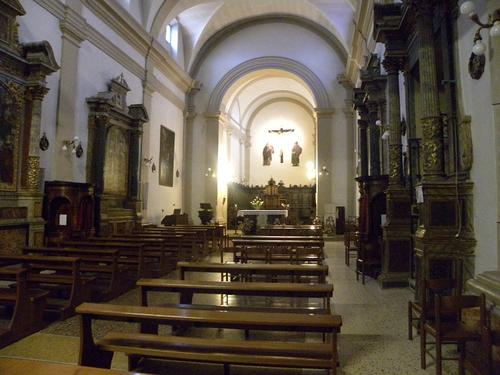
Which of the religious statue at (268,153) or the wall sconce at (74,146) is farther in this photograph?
the religious statue at (268,153)

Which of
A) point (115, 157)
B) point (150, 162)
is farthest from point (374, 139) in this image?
point (150, 162)

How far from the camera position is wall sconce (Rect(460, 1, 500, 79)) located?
3.29 meters

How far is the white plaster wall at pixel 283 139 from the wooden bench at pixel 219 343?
23.5 metres

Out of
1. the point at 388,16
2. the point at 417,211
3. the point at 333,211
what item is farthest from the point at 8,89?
the point at 333,211

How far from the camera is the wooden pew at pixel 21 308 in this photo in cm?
330

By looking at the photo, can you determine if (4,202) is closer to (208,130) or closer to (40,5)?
(40,5)

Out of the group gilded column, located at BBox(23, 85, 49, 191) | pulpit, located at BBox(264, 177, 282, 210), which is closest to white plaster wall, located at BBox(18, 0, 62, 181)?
gilded column, located at BBox(23, 85, 49, 191)

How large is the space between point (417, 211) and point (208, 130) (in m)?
12.9

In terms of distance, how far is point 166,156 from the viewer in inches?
580

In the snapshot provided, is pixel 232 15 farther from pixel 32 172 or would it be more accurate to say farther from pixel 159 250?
pixel 159 250

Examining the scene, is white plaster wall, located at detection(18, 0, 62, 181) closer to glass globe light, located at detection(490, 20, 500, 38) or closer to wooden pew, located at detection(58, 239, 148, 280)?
wooden pew, located at detection(58, 239, 148, 280)

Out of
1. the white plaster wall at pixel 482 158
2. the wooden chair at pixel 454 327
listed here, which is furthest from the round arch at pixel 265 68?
the wooden chair at pixel 454 327

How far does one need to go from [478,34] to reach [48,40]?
8.27 m

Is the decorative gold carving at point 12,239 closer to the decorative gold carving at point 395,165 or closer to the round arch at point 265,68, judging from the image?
the decorative gold carving at point 395,165
